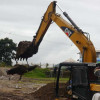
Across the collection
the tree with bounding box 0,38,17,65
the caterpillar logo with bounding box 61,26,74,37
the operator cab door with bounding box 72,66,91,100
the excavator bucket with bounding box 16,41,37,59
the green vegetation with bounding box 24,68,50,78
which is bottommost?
the operator cab door with bounding box 72,66,91,100

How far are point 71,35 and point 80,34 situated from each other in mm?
572

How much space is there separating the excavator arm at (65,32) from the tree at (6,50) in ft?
104

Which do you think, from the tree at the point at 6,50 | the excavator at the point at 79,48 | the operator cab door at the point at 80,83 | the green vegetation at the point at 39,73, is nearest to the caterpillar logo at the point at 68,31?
the excavator at the point at 79,48

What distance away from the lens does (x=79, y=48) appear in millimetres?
12086

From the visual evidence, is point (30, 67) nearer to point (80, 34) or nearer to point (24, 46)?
point (24, 46)

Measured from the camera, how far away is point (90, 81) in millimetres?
7535

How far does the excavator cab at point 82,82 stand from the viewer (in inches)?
293

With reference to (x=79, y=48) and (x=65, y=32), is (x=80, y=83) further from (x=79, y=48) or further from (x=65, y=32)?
(x=65, y=32)

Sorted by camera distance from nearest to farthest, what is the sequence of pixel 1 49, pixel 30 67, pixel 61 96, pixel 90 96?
pixel 90 96, pixel 61 96, pixel 30 67, pixel 1 49

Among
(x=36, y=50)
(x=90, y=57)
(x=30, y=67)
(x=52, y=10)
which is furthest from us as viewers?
(x=30, y=67)

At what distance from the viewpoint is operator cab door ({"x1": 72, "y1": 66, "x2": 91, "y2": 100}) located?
7480 mm

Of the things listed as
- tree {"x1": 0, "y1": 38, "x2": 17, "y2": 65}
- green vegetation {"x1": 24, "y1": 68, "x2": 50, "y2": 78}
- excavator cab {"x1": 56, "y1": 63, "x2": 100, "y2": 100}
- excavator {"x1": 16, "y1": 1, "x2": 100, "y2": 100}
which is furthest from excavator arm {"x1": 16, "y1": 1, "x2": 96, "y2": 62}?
tree {"x1": 0, "y1": 38, "x2": 17, "y2": 65}

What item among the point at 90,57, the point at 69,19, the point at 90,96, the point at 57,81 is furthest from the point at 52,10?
the point at 90,96

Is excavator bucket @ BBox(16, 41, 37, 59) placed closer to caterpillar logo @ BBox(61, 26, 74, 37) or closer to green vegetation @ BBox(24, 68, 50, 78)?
caterpillar logo @ BBox(61, 26, 74, 37)
